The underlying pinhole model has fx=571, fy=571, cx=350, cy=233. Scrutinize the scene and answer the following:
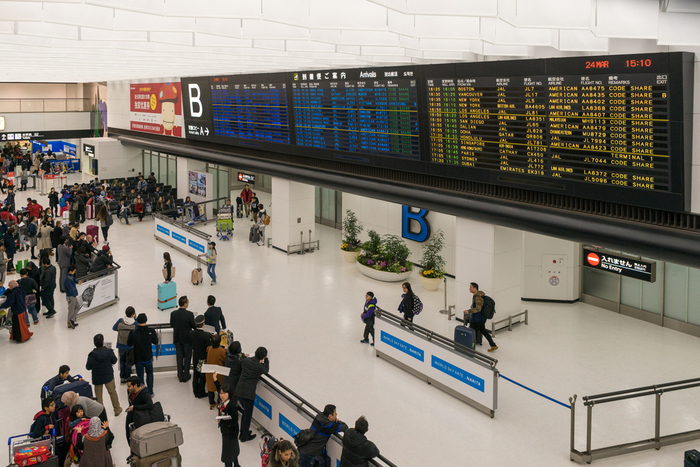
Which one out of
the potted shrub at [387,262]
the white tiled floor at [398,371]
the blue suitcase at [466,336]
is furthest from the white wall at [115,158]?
the blue suitcase at [466,336]

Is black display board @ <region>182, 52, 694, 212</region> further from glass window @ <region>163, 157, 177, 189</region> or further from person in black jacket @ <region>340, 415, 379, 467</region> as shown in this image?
glass window @ <region>163, 157, 177, 189</region>

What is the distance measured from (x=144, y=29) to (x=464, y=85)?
5857mm

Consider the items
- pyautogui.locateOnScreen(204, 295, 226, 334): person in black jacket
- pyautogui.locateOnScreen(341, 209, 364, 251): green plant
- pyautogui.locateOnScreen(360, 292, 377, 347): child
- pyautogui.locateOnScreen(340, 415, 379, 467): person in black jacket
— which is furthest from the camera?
pyautogui.locateOnScreen(341, 209, 364, 251): green plant

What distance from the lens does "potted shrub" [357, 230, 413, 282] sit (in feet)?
50.6

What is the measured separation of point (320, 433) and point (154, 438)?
1.89m

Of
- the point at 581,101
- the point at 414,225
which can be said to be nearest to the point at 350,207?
the point at 414,225

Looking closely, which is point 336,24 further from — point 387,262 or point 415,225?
point 415,225

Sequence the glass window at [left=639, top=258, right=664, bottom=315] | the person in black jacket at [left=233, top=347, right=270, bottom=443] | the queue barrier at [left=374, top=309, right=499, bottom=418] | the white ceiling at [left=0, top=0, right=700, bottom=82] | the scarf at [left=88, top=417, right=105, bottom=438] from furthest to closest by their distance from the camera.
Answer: the glass window at [left=639, top=258, right=664, bottom=315], the queue barrier at [left=374, top=309, right=499, bottom=418], the person in black jacket at [left=233, top=347, right=270, bottom=443], the scarf at [left=88, top=417, right=105, bottom=438], the white ceiling at [left=0, top=0, right=700, bottom=82]

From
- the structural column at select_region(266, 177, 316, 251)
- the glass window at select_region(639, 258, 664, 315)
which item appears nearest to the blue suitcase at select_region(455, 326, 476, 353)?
the glass window at select_region(639, 258, 664, 315)

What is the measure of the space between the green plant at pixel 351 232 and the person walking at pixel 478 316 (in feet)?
21.0

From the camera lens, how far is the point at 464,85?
995cm

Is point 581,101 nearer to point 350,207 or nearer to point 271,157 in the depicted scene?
point 271,157

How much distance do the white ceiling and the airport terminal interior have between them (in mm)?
22

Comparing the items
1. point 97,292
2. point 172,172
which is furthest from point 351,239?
point 172,172
